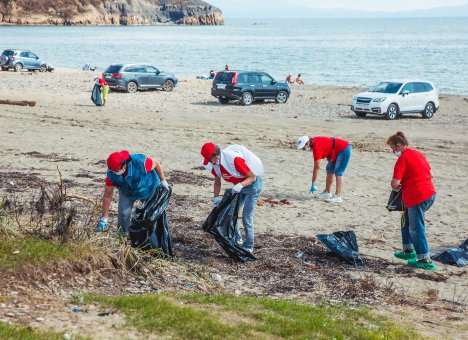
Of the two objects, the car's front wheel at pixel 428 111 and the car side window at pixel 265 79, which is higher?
the car side window at pixel 265 79

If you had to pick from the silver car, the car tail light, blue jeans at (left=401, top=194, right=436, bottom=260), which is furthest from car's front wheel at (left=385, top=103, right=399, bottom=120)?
the silver car

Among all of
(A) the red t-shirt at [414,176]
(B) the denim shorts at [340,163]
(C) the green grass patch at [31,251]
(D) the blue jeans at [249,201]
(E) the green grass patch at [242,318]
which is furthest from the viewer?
(B) the denim shorts at [340,163]

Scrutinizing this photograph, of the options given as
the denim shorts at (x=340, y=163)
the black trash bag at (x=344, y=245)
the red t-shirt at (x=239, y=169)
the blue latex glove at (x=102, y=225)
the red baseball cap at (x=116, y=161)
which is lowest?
the black trash bag at (x=344, y=245)

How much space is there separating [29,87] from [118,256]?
28.9 meters

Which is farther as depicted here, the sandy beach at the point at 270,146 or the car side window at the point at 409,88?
the car side window at the point at 409,88

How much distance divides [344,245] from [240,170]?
1.86m

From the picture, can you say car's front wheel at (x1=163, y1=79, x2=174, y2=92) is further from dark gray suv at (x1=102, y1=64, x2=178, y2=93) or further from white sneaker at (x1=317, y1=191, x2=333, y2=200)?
white sneaker at (x1=317, y1=191, x2=333, y2=200)

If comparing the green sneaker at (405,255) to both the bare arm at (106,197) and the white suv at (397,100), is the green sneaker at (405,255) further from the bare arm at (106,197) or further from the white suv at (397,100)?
the white suv at (397,100)

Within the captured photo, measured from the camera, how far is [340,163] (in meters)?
13.9

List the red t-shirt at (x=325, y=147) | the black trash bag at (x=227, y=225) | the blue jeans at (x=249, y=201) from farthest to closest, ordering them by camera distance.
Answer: the red t-shirt at (x=325, y=147) < the blue jeans at (x=249, y=201) < the black trash bag at (x=227, y=225)

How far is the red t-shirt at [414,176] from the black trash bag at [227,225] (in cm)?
Answer: 210

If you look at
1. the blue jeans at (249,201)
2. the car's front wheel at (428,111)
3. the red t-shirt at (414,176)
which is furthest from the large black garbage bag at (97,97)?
the red t-shirt at (414,176)

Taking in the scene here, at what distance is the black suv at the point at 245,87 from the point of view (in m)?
31.4

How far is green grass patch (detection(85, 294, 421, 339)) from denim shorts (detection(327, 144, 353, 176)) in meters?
6.18
